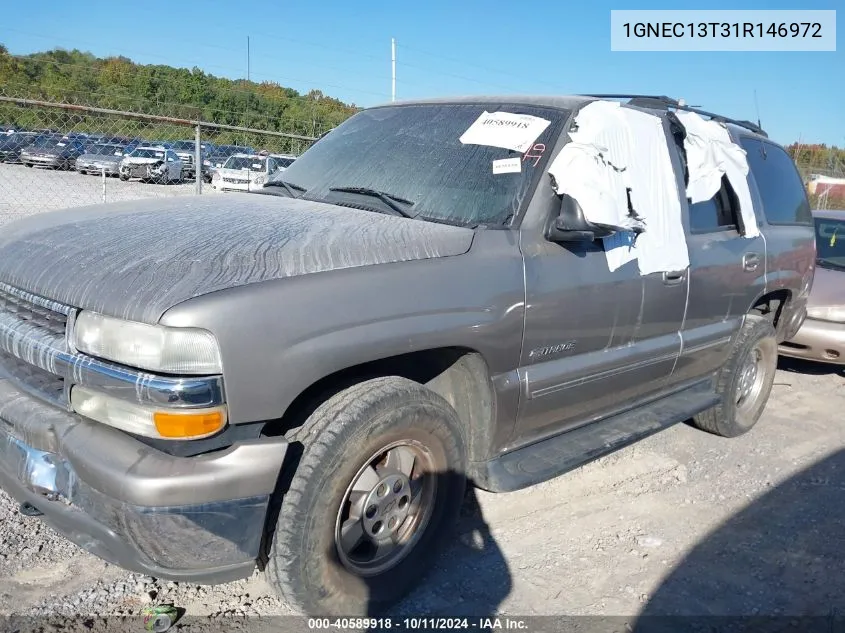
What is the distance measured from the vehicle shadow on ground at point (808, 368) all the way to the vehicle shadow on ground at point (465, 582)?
16.6 ft

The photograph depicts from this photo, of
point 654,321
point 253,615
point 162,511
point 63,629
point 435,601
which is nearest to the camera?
point 162,511

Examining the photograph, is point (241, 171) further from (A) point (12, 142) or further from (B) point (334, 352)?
(B) point (334, 352)

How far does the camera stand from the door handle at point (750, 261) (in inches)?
167

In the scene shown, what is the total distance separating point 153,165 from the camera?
18703mm

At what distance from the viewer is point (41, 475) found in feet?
7.48

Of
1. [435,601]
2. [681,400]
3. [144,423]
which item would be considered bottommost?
[435,601]

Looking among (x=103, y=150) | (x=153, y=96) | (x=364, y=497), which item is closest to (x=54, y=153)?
(x=103, y=150)

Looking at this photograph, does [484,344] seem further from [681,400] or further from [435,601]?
[681,400]

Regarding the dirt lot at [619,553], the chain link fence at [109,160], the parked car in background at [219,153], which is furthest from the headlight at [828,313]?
the parked car in background at [219,153]

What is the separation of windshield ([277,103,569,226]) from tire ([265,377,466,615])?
0.92 metres

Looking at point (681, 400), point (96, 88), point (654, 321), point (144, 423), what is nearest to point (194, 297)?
point (144, 423)

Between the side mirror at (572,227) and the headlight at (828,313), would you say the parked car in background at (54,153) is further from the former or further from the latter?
the side mirror at (572,227)

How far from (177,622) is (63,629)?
380 millimetres

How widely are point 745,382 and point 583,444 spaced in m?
2.09
